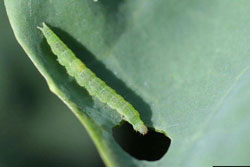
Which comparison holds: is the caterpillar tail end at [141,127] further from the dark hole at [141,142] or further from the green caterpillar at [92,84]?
the dark hole at [141,142]

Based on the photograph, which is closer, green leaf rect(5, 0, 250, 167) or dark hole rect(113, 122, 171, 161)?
green leaf rect(5, 0, 250, 167)

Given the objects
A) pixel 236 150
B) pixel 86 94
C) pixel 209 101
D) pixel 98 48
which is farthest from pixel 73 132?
pixel 236 150

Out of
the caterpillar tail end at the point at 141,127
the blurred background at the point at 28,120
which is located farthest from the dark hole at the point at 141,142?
the blurred background at the point at 28,120

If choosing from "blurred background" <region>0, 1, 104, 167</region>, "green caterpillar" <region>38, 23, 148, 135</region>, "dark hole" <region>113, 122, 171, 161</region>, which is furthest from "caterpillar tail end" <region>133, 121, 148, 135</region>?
"blurred background" <region>0, 1, 104, 167</region>

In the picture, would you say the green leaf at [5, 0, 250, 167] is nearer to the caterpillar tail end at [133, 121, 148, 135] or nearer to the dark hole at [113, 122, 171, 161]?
the caterpillar tail end at [133, 121, 148, 135]

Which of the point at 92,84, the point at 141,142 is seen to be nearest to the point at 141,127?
the point at 141,142

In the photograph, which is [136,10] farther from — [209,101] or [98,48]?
[209,101]

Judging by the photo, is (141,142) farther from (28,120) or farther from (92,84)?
(28,120)
